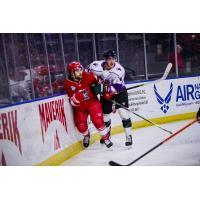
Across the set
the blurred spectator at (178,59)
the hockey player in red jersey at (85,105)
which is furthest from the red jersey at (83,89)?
the blurred spectator at (178,59)

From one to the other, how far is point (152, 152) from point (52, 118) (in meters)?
0.87

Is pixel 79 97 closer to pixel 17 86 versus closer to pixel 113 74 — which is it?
pixel 113 74

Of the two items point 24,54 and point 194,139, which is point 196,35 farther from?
point 24,54

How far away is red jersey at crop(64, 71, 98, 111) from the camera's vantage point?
366 cm

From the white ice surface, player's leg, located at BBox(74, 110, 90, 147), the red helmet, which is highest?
the red helmet

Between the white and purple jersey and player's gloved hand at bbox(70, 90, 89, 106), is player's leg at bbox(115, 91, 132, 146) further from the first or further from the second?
player's gloved hand at bbox(70, 90, 89, 106)

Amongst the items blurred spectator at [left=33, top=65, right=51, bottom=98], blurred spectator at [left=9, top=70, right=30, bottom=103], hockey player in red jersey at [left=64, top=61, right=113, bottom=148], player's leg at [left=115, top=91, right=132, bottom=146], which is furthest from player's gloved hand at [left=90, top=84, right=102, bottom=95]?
blurred spectator at [left=9, top=70, right=30, bottom=103]

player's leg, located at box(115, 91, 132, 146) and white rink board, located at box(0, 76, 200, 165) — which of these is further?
player's leg, located at box(115, 91, 132, 146)

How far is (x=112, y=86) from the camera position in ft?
12.3

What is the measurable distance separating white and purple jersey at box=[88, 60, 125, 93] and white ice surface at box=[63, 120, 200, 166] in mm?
393

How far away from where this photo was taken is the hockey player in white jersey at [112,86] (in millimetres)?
3688

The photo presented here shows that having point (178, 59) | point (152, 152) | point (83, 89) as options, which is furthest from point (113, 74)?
point (152, 152)

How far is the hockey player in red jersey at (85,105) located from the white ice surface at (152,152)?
0.26 ft

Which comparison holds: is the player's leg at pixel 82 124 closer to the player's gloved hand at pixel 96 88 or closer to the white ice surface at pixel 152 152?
the white ice surface at pixel 152 152
